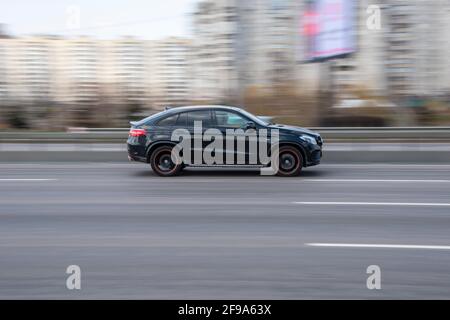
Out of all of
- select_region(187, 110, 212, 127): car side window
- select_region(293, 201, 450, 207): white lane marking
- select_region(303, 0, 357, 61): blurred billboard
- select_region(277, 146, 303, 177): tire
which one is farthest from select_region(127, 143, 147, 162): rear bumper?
select_region(303, 0, 357, 61): blurred billboard

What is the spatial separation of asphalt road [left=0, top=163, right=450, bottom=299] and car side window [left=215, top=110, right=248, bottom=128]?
3.94 ft

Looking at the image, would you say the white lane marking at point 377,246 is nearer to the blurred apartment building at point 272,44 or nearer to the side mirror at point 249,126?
the side mirror at point 249,126

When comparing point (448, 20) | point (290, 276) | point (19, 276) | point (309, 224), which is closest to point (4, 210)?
point (19, 276)

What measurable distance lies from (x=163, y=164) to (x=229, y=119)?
1767 mm

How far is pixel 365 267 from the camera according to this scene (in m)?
6.58

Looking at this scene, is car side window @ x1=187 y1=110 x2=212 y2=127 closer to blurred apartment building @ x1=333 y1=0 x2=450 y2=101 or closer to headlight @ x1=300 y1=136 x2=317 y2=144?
headlight @ x1=300 y1=136 x2=317 y2=144

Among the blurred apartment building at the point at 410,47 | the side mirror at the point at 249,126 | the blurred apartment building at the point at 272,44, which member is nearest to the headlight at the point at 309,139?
the side mirror at the point at 249,126

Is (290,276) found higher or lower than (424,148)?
lower

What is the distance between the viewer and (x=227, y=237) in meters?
8.00

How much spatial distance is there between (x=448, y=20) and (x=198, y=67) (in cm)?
2858

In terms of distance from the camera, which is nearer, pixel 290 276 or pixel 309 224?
pixel 290 276

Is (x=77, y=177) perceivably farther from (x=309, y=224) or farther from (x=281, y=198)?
(x=309, y=224)

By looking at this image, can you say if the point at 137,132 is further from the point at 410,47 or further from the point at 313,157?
the point at 410,47

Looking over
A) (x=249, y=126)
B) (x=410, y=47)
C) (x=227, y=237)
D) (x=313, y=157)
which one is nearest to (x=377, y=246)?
(x=227, y=237)
